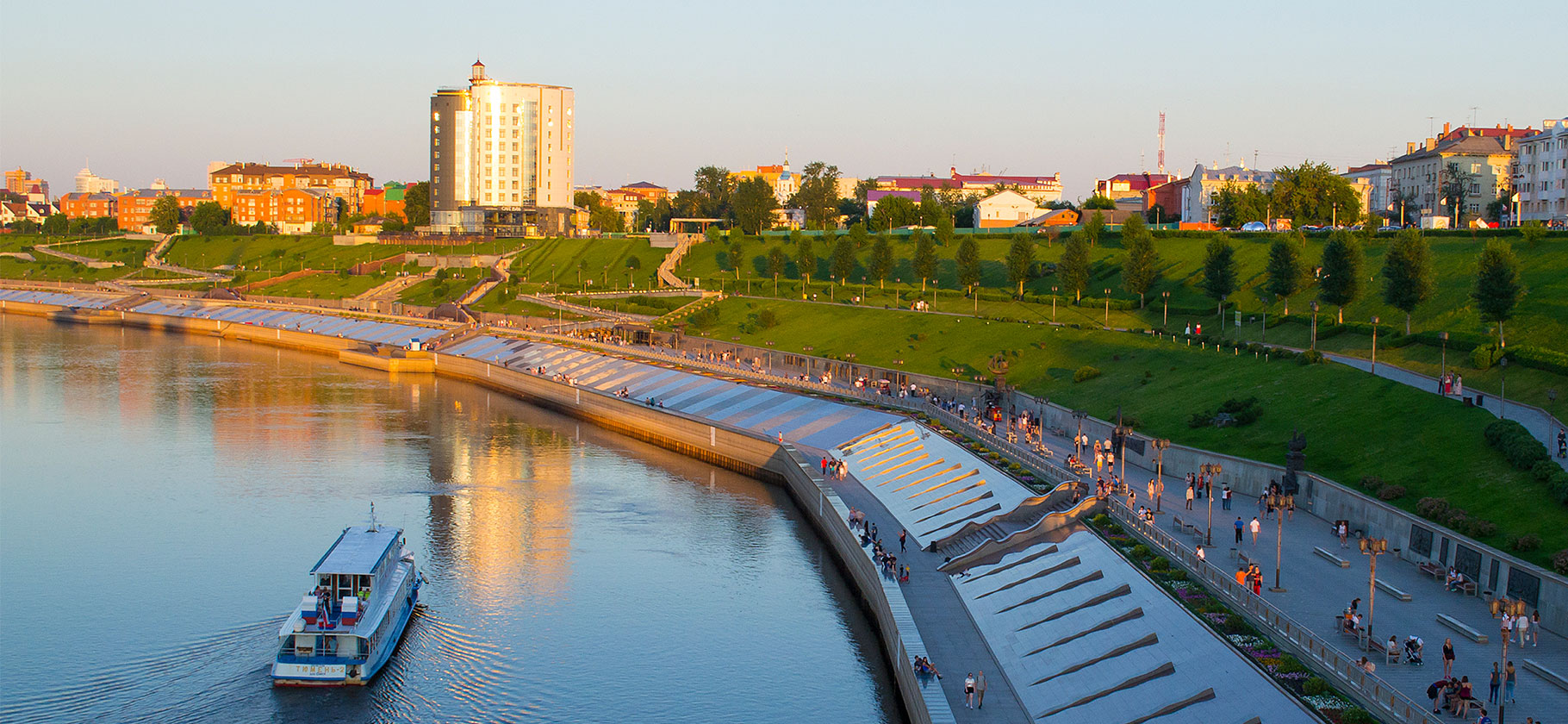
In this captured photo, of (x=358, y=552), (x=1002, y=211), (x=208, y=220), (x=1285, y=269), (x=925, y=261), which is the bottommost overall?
(x=358, y=552)

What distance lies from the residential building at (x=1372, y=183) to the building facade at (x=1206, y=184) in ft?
29.2

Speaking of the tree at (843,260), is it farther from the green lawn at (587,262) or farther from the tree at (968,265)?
the green lawn at (587,262)

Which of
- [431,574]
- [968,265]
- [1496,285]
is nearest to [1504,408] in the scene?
[1496,285]

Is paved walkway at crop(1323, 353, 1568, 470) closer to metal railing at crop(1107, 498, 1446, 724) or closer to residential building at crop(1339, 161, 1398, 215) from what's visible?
metal railing at crop(1107, 498, 1446, 724)

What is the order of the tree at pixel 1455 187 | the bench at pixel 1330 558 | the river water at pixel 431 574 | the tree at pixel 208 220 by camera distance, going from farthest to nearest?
the tree at pixel 208 220, the tree at pixel 1455 187, the bench at pixel 1330 558, the river water at pixel 431 574

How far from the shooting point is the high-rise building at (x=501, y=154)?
6398 inches

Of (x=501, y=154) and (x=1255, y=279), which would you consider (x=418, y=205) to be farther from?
(x=1255, y=279)

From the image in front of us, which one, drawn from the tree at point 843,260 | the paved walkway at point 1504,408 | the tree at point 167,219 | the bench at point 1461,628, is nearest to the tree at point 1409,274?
the paved walkway at point 1504,408

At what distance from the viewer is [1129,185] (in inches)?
7224

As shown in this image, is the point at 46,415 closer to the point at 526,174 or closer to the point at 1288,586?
the point at 1288,586

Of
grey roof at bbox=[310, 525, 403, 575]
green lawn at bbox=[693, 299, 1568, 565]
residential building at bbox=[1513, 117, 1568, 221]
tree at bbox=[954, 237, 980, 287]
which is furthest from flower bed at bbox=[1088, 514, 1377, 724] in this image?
residential building at bbox=[1513, 117, 1568, 221]

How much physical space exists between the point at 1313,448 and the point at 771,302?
61.0 m

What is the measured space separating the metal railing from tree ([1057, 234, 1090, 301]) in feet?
162

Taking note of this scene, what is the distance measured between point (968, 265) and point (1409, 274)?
39411mm
